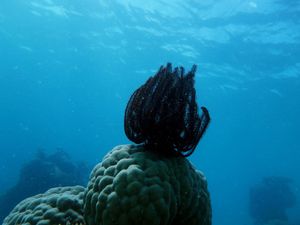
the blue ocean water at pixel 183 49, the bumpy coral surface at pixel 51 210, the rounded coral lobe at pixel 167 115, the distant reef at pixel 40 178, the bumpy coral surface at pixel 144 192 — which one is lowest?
the distant reef at pixel 40 178

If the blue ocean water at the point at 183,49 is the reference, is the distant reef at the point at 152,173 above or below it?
below

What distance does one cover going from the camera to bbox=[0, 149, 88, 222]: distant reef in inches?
872

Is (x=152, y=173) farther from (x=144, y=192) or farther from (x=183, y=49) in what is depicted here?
(x=183, y=49)

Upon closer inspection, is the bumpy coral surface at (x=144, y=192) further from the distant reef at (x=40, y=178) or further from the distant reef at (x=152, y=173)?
the distant reef at (x=40, y=178)

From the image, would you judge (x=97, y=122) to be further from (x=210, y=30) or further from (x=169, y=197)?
(x=169, y=197)

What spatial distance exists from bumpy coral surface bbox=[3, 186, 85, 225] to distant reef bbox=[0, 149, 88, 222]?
1847 cm

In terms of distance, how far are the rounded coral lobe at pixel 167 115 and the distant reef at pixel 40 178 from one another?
2021 centimetres

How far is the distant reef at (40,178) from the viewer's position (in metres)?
22.2

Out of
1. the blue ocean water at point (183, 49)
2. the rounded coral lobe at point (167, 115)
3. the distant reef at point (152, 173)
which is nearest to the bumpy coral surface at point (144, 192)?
the distant reef at point (152, 173)

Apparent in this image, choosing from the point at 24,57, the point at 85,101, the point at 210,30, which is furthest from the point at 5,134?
the point at 210,30

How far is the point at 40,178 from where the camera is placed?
77.0ft

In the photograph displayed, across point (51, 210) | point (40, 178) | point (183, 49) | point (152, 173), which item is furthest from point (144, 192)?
point (183, 49)

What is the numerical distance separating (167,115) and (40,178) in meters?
21.7

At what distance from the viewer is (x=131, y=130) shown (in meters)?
4.43
